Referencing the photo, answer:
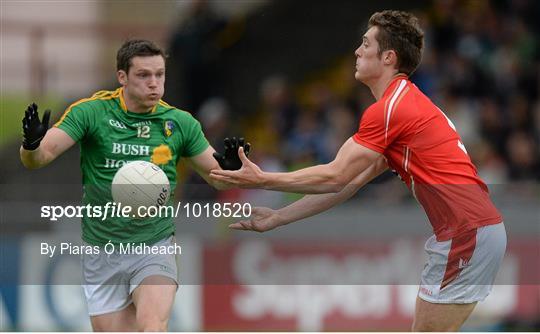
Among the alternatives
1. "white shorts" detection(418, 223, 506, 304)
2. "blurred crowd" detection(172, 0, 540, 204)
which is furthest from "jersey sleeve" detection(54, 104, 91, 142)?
"blurred crowd" detection(172, 0, 540, 204)

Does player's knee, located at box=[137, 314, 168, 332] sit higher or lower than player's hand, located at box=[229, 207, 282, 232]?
lower

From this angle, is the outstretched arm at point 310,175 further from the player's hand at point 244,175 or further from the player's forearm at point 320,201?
the player's forearm at point 320,201

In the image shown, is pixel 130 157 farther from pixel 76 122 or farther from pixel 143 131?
pixel 76 122

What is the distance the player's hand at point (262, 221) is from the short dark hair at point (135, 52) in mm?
1185

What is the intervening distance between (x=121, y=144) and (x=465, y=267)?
7.41ft

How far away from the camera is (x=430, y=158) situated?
655cm

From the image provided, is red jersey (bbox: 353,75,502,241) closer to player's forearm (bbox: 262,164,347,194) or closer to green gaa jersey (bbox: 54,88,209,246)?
player's forearm (bbox: 262,164,347,194)

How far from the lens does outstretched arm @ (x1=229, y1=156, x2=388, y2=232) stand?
22.6 feet

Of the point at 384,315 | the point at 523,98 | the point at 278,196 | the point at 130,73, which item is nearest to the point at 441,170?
the point at 130,73

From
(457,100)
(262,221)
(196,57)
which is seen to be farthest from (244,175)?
(457,100)

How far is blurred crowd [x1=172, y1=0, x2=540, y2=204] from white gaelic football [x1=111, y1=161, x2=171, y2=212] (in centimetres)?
497
